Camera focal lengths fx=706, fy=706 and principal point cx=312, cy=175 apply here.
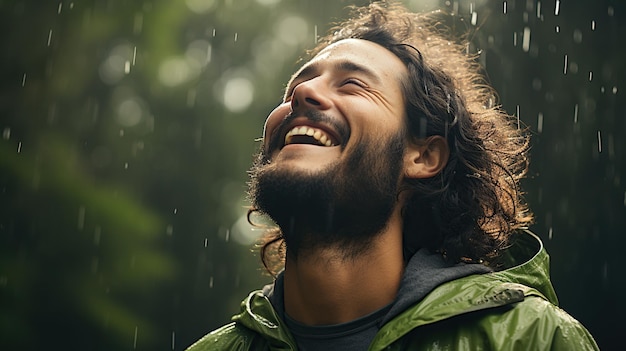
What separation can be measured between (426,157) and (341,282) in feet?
2.49

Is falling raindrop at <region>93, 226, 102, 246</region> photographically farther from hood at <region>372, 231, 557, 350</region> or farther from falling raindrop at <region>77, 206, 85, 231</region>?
hood at <region>372, 231, 557, 350</region>

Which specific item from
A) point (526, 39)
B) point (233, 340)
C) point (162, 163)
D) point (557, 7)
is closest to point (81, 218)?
point (162, 163)

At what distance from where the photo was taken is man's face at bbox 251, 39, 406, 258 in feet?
8.52

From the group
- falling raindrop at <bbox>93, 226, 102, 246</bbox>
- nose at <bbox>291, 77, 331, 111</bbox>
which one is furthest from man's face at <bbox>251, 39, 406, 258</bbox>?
falling raindrop at <bbox>93, 226, 102, 246</bbox>

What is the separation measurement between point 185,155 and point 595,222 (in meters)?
5.31

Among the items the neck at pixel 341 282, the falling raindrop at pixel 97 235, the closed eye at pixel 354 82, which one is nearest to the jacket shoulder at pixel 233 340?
the neck at pixel 341 282

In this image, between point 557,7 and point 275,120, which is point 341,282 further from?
point 557,7

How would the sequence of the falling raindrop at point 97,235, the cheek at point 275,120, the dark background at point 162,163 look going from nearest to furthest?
the cheek at point 275,120, the dark background at point 162,163, the falling raindrop at point 97,235

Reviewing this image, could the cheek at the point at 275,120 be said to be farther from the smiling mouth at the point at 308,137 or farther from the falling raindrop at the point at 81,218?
the falling raindrop at the point at 81,218

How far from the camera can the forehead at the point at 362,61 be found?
295cm

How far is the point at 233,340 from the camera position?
2.66 meters

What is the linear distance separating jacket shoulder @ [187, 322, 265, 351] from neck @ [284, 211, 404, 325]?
16 cm

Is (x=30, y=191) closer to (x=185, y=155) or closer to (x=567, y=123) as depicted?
(x=185, y=155)

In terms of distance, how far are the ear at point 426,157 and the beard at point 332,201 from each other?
0.20 meters
